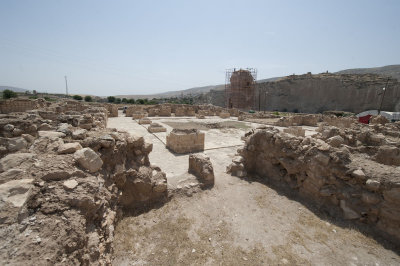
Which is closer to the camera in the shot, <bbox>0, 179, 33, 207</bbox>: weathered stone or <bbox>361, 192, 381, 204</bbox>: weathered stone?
<bbox>0, 179, 33, 207</bbox>: weathered stone

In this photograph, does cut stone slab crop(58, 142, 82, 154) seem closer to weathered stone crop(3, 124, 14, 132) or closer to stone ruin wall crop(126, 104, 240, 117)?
weathered stone crop(3, 124, 14, 132)

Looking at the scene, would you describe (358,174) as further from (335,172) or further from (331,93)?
(331,93)

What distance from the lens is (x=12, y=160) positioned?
247 cm

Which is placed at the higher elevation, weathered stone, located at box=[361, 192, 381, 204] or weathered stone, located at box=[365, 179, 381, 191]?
weathered stone, located at box=[365, 179, 381, 191]

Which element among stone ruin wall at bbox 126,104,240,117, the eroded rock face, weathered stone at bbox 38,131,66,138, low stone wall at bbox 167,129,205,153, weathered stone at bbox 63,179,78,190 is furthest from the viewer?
stone ruin wall at bbox 126,104,240,117

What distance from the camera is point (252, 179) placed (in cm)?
589

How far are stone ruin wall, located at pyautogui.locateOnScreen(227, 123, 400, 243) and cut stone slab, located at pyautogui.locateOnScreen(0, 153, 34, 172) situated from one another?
5022 millimetres

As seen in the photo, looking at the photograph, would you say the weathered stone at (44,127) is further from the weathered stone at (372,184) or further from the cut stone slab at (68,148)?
the weathered stone at (372,184)

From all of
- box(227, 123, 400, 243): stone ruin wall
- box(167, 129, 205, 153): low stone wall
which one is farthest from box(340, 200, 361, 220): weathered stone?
box(167, 129, 205, 153): low stone wall

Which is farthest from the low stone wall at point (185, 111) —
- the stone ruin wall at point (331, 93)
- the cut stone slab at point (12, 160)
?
the cut stone slab at point (12, 160)

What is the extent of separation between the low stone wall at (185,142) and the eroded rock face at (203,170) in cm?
257

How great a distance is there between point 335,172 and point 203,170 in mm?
3294

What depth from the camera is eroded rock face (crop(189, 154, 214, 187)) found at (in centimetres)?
521

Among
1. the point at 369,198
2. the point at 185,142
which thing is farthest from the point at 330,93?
the point at 369,198
